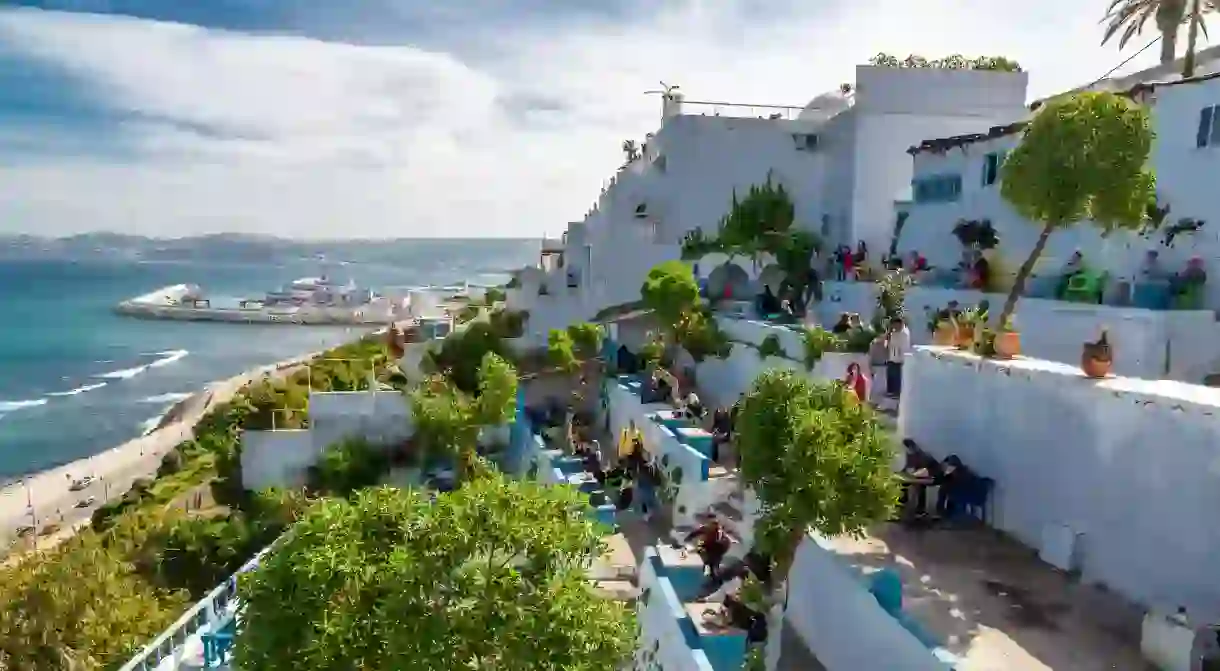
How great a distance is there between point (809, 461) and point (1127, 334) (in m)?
6.52

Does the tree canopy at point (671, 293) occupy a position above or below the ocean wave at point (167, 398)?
above

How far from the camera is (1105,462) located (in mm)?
8445

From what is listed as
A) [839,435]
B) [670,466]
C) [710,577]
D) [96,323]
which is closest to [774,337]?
[670,466]

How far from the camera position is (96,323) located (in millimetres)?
103125

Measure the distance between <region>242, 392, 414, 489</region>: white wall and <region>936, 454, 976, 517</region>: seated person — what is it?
16.4 m

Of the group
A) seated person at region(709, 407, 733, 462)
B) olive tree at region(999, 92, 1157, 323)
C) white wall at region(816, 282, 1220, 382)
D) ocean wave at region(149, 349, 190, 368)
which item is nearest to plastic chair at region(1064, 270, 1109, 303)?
white wall at region(816, 282, 1220, 382)

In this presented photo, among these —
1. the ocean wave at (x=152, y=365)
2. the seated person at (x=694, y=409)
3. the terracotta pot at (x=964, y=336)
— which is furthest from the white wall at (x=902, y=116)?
the ocean wave at (x=152, y=365)

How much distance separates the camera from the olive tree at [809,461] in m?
7.62

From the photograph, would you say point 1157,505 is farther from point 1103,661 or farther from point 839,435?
point 839,435

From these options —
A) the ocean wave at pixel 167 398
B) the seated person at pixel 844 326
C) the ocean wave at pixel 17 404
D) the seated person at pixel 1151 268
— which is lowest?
the ocean wave at pixel 17 404

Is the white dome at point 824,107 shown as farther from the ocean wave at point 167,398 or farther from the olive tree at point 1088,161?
the ocean wave at point 167,398

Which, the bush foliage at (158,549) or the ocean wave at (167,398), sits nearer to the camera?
the bush foliage at (158,549)

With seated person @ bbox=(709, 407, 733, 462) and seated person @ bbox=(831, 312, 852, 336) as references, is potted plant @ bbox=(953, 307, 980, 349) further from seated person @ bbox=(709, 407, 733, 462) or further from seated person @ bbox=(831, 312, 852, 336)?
seated person @ bbox=(709, 407, 733, 462)

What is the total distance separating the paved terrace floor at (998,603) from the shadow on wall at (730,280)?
47.5 ft
